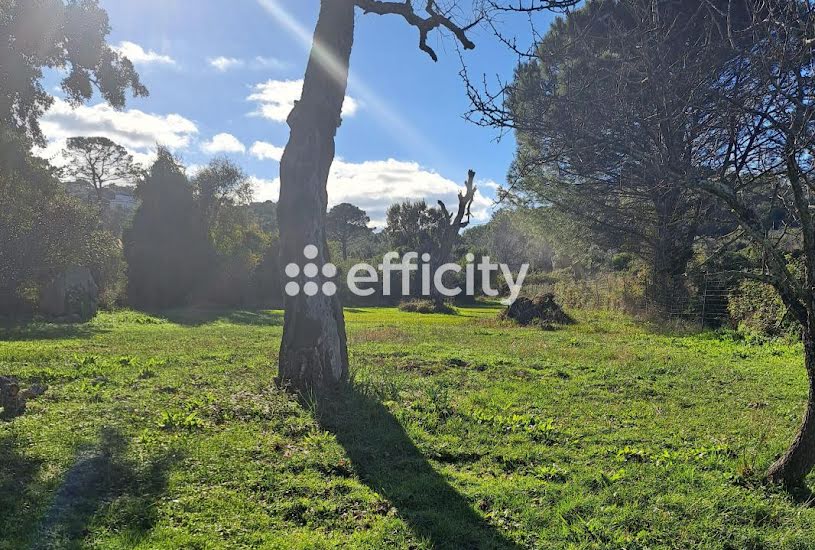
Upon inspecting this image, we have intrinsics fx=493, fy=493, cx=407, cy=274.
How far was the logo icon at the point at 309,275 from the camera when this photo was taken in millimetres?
7035

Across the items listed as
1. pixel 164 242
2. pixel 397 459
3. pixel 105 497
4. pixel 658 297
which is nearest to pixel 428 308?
pixel 658 297

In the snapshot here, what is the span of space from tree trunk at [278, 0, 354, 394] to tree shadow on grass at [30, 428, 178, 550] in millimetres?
2754

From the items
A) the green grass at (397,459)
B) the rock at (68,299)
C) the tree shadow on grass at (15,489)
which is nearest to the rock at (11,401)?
the green grass at (397,459)

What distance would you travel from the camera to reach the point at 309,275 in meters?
7.11

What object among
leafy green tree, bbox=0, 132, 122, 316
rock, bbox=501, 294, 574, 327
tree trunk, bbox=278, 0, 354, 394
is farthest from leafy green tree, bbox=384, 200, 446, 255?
tree trunk, bbox=278, 0, 354, 394

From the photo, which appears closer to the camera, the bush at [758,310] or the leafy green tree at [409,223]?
the bush at [758,310]

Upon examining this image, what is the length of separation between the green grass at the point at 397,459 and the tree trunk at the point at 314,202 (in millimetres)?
583

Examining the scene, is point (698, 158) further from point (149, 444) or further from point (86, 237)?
point (86, 237)

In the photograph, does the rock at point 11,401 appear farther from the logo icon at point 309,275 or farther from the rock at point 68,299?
the rock at point 68,299

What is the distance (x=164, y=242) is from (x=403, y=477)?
97.6 feet

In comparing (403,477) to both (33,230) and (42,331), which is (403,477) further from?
(33,230)

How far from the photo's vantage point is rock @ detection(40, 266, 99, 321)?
18.9m

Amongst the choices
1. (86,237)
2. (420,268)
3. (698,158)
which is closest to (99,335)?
(86,237)

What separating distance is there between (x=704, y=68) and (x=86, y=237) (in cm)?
2042
